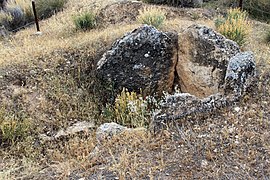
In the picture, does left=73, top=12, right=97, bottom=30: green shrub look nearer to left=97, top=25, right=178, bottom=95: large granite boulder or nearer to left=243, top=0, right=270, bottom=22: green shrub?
left=97, top=25, right=178, bottom=95: large granite boulder

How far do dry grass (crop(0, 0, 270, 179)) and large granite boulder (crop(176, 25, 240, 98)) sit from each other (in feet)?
Result: 2.19

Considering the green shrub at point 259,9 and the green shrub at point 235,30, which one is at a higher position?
the green shrub at point 235,30

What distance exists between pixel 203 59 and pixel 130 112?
1.78m

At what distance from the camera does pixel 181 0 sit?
11797 mm

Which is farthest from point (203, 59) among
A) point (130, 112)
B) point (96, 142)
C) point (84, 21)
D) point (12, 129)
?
point (84, 21)

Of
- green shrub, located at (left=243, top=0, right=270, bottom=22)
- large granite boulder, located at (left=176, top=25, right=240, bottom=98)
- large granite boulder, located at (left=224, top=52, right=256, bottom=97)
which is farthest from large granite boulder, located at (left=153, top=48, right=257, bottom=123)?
green shrub, located at (left=243, top=0, right=270, bottom=22)

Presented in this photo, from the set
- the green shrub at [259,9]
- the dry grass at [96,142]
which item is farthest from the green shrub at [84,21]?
the green shrub at [259,9]

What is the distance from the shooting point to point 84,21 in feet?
31.0

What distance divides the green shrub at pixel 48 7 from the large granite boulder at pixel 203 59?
7.02 meters

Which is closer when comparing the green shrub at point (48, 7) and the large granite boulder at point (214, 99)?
the large granite boulder at point (214, 99)

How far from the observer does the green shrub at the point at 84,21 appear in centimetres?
941

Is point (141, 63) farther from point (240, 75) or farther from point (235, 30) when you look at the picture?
point (235, 30)

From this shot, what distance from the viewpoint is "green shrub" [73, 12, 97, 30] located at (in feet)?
30.9

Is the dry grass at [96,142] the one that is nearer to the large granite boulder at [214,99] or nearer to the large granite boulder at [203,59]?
the large granite boulder at [214,99]
